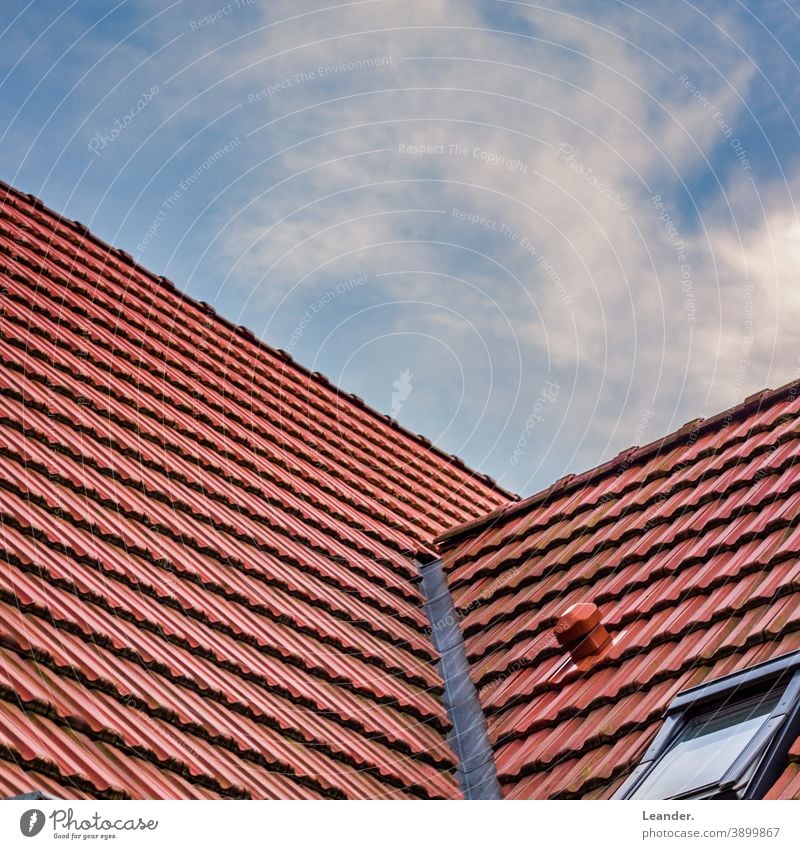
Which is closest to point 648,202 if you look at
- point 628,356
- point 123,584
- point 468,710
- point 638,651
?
point 628,356

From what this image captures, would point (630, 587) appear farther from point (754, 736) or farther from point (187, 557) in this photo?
point (187, 557)

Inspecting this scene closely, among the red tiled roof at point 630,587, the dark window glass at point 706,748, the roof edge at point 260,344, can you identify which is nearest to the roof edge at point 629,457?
the red tiled roof at point 630,587

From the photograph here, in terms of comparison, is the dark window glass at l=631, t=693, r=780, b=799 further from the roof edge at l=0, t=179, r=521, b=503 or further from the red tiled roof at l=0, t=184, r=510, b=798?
the roof edge at l=0, t=179, r=521, b=503

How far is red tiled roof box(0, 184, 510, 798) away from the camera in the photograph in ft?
13.2

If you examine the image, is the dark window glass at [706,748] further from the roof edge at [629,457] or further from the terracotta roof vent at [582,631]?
the roof edge at [629,457]

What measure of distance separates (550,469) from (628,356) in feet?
3.71

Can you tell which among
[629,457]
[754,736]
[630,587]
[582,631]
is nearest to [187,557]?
[582,631]

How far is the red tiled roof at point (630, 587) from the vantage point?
452 centimetres

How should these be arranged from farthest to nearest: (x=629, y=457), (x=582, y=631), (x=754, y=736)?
(x=629, y=457) < (x=582, y=631) < (x=754, y=736)

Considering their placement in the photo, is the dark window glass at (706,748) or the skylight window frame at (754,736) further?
the dark window glass at (706,748)

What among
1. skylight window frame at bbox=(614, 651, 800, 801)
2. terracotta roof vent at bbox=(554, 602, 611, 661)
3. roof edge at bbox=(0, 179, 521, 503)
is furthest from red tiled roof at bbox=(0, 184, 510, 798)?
skylight window frame at bbox=(614, 651, 800, 801)

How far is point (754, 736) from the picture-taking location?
3684 millimetres

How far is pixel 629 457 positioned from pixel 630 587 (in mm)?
1632

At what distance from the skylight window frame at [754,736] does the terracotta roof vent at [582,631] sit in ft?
3.42
